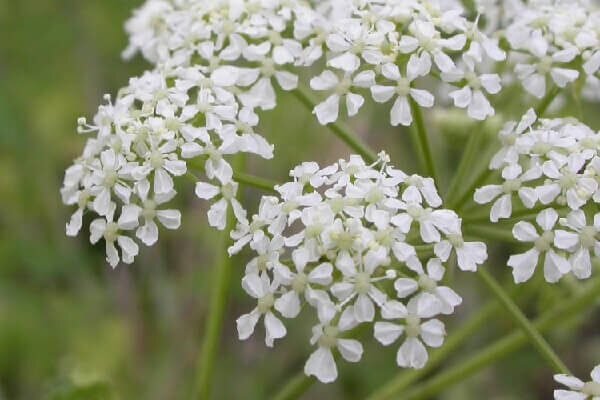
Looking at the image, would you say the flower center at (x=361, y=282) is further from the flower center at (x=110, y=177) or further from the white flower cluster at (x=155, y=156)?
the flower center at (x=110, y=177)

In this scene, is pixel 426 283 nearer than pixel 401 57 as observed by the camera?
Yes

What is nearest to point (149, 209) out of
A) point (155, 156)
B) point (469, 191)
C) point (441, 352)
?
point (155, 156)

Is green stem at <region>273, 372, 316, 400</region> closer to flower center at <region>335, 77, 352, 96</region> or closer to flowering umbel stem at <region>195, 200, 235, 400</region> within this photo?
flowering umbel stem at <region>195, 200, 235, 400</region>

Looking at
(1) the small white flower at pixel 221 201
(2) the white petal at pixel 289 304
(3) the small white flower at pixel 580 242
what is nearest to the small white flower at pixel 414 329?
(2) the white petal at pixel 289 304

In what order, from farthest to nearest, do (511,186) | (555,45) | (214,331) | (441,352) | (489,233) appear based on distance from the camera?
(441,352), (555,45), (214,331), (489,233), (511,186)

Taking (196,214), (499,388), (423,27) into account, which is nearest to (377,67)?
(423,27)

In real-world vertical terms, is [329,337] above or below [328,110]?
below

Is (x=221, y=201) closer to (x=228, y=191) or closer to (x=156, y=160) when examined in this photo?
(x=228, y=191)
